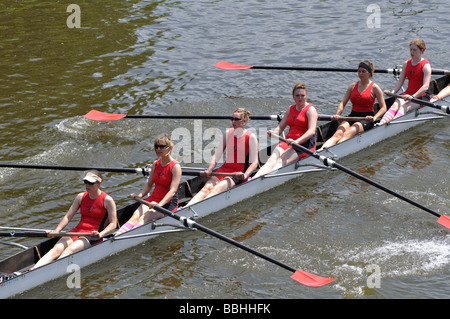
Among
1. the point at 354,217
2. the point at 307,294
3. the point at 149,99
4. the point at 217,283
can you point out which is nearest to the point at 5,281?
the point at 217,283

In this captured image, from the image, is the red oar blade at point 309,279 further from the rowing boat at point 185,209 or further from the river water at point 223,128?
the rowing boat at point 185,209

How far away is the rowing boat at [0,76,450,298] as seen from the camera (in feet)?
31.4

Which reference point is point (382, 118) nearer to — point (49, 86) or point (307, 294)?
point (307, 294)

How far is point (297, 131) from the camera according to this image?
13031mm

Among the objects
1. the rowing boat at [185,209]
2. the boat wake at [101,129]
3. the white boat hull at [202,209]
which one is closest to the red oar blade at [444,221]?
the rowing boat at [185,209]

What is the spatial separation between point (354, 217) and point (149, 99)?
791 centimetres

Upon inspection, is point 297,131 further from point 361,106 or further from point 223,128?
point 223,128

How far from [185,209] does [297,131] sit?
329 centimetres

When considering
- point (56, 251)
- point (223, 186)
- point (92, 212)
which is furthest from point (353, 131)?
point (56, 251)

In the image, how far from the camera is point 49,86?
59.9 feet

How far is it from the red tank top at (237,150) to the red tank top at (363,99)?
11.2 ft

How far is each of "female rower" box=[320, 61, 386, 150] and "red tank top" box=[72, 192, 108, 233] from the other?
551 cm

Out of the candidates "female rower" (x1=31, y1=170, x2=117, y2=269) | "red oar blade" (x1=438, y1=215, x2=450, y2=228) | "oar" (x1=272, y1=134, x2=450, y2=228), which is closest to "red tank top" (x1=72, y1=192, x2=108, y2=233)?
"female rower" (x1=31, y1=170, x2=117, y2=269)

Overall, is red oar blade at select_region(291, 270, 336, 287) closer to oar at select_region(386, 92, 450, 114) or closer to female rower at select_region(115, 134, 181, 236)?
female rower at select_region(115, 134, 181, 236)
